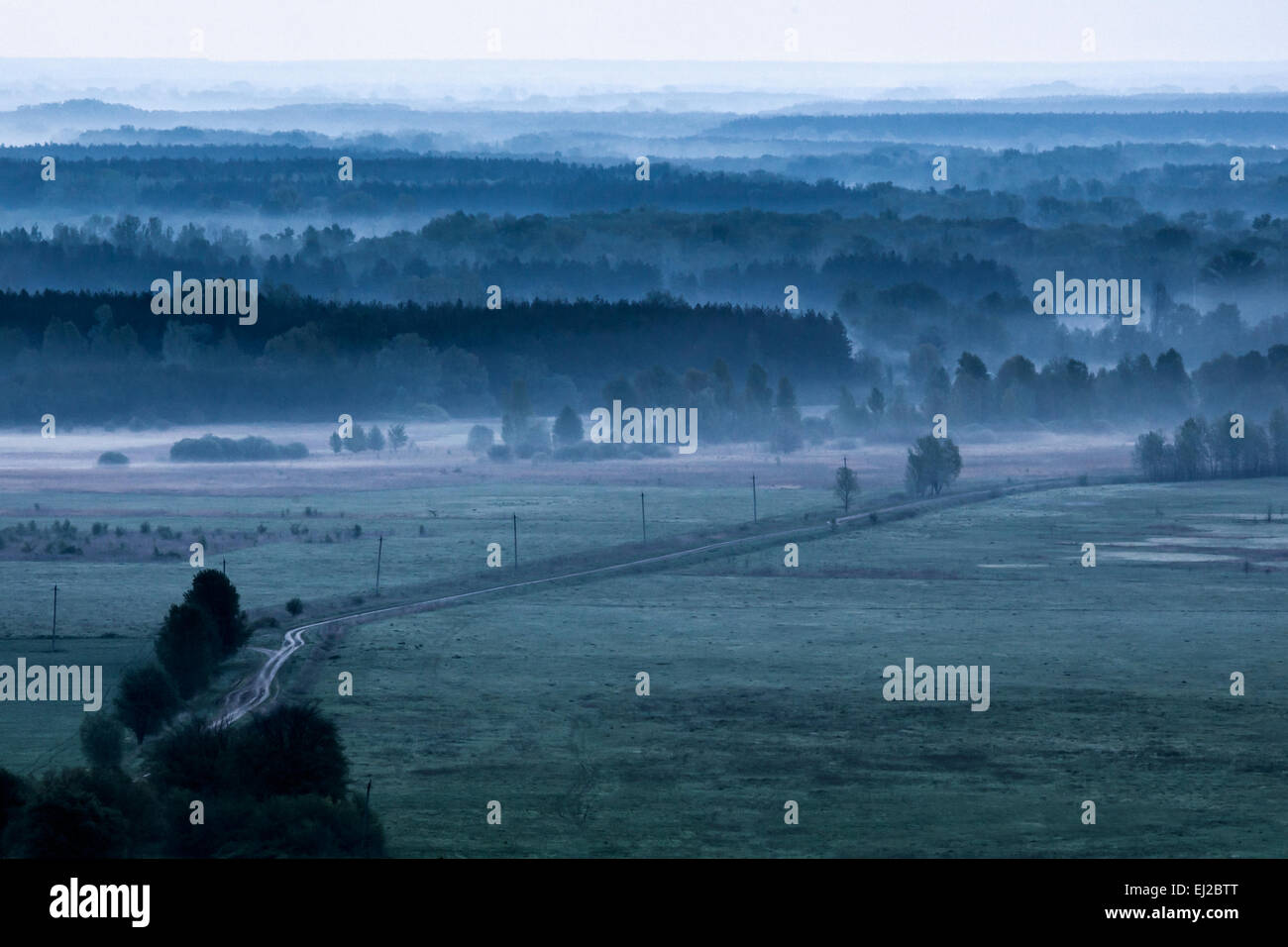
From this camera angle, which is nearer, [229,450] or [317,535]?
[317,535]

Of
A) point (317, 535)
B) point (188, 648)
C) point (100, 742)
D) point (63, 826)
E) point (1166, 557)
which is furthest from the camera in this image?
point (317, 535)

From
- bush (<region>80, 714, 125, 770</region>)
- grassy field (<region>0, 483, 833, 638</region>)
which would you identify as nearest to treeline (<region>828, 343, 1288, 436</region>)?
grassy field (<region>0, 483, 833, 638</region>)

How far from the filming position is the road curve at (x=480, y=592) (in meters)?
55.1

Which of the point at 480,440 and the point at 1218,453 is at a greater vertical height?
the point at 480,440

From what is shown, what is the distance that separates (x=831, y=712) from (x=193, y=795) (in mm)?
22321

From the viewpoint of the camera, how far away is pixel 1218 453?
142m

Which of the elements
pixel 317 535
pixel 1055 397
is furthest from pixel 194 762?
pixel 1055 397

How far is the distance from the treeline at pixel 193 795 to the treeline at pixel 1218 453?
10036 centimetres

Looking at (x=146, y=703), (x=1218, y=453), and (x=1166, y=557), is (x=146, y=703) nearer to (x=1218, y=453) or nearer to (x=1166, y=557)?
(x=1166, y=557)

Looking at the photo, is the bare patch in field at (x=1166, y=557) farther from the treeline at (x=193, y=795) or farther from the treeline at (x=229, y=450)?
the treeline at (x=229, y=450)

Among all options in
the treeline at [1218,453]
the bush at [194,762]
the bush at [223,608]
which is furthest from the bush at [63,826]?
the treeline at [1218,453]

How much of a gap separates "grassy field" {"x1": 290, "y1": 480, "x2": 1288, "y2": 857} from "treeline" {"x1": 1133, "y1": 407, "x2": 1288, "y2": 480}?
143 ft

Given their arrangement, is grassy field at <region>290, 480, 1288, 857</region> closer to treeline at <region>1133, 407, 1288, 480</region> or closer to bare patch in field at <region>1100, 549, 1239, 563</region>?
bare patch in field at <region>1100, 549, 1239, 563</region>
